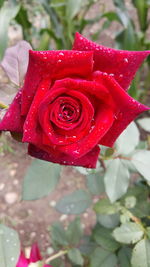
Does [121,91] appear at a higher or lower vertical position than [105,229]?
higher

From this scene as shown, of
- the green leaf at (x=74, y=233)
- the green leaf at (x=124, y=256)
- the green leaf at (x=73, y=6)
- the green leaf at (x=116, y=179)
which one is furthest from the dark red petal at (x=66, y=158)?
the green leaf at (x=73, y=6)

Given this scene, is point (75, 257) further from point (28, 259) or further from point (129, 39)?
point (129, 39)

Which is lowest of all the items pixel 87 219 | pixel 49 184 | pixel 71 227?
pixel 87 219

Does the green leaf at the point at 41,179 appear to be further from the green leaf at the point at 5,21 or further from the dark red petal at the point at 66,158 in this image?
the green leaf at the point at 5,21

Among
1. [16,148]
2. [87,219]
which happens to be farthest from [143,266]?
[16,148]

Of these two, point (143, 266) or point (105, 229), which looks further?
point (105, 229)

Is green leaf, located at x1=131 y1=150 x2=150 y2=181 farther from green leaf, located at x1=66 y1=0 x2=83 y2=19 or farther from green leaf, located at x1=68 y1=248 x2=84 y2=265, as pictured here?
green leaf, located at x1=66 y1=0 x2=83 y2=19

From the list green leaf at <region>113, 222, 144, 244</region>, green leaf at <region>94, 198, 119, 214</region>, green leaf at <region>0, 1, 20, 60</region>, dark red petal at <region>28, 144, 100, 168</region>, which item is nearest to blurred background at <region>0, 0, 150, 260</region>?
green leaf at <region>0, 1, 20, 60</region>

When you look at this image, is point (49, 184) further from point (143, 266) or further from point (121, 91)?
point (121, 91)
